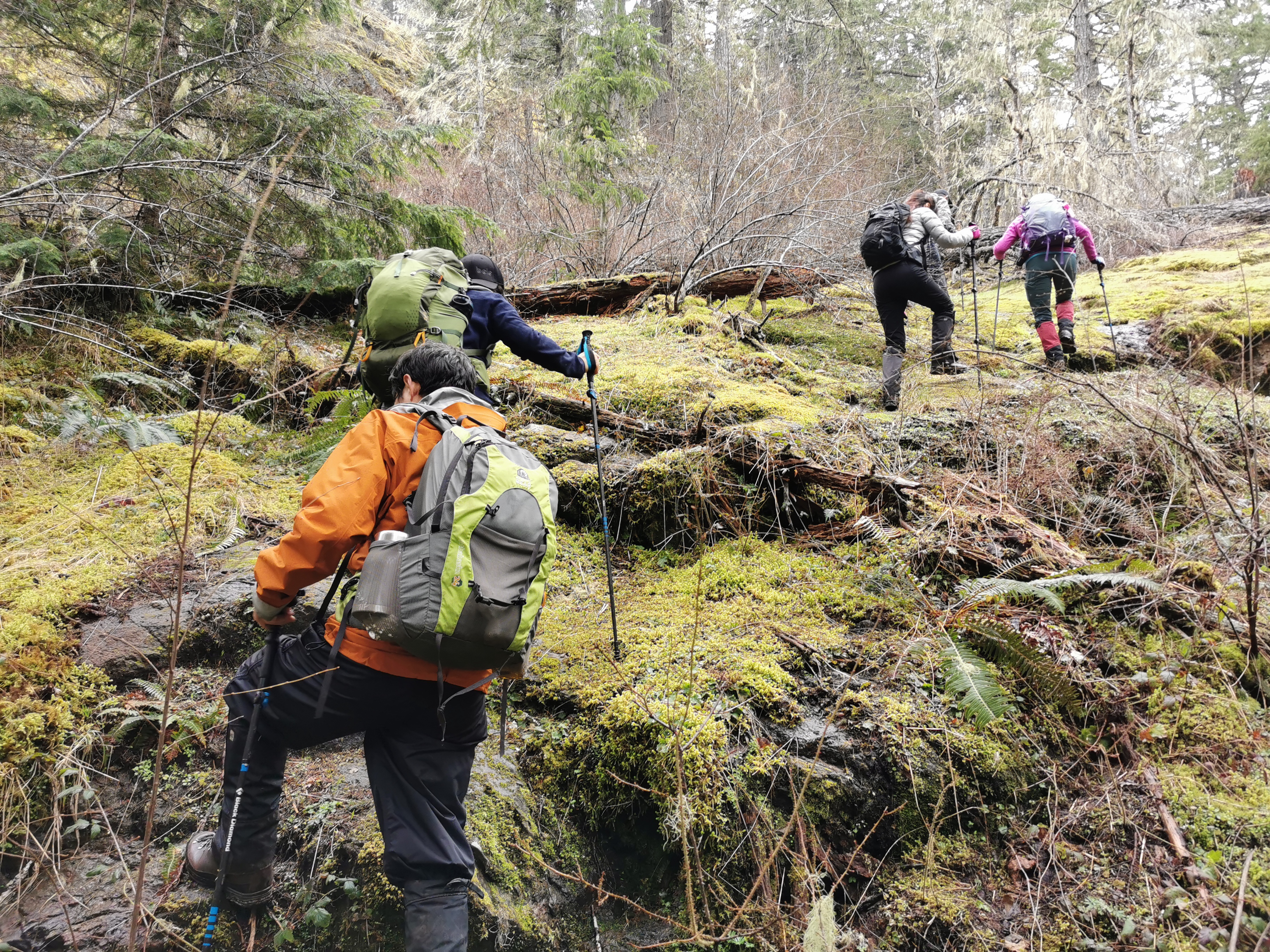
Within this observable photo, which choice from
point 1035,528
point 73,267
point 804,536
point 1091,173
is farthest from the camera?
point 1091,173

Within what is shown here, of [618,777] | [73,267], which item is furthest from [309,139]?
[618,777]

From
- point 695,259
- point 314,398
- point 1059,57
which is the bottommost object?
point 314,398

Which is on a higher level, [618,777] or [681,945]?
[618,777]

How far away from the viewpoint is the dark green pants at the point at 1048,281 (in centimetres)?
704

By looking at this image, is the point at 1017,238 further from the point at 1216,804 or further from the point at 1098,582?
the point at 1216,804

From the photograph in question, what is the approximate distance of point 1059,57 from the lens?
1978cm

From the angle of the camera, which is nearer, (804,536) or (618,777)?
(618,777)

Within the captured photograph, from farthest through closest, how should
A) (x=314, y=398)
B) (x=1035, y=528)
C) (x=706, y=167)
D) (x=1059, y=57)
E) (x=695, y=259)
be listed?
(x=1059, y=57) → (x=706, y=167) → (x=695, y=259) → (x=314, y=398) → (x=1035, y=528)

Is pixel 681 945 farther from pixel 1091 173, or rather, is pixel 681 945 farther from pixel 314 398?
pixel 1091 173

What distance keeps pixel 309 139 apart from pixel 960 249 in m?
9.16

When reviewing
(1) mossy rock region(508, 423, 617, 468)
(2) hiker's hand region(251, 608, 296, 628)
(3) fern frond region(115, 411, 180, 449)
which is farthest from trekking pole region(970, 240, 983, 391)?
(3) fern frond region(115, 411, 180, 449)

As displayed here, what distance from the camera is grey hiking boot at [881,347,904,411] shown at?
624 cm

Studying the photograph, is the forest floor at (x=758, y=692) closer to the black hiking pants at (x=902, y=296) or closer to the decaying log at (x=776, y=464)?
the decaying log at (x=776, y=464)

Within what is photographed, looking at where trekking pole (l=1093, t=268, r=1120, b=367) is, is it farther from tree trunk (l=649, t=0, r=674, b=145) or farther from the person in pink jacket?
tree trunk (l=649, t=0, r=674, b=145)
